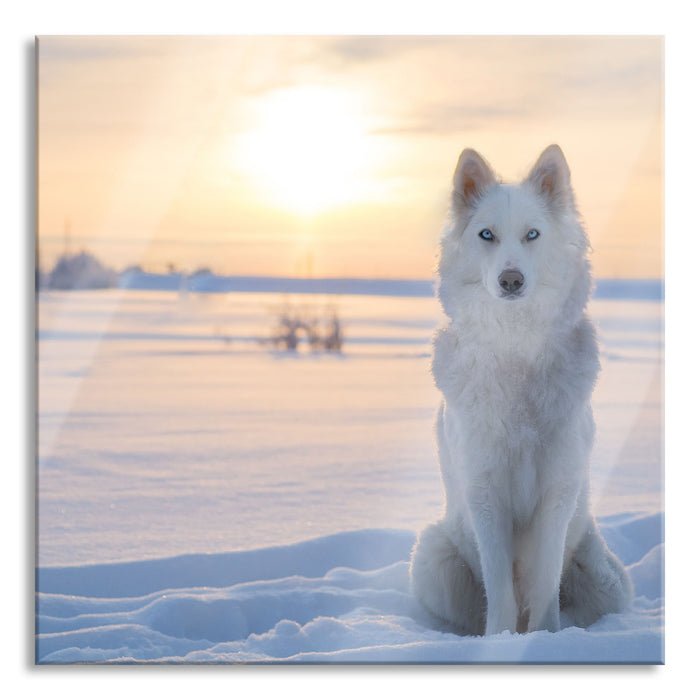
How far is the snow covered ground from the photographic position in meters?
2.69

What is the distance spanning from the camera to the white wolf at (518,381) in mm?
2453

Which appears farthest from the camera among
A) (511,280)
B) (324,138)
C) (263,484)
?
(263,484)

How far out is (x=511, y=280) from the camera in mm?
2324

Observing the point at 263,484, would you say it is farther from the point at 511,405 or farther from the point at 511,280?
the point at 511,280

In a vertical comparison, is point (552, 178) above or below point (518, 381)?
above

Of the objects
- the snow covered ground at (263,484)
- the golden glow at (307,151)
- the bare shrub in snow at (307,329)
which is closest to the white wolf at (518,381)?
the snow covered ground at (263,484)

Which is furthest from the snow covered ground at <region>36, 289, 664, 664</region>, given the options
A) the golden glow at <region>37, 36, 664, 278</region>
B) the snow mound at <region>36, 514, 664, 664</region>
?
the golden glow at <region>37, 36, 664, 278</region>

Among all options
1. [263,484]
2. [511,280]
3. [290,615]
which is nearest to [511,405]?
[511,280]

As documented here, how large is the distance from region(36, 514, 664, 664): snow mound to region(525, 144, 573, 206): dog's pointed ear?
1280 mm

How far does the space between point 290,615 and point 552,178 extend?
1.75 m

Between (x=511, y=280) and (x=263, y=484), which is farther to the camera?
(x=263, y=484)

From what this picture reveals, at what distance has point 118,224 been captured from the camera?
307 cm
